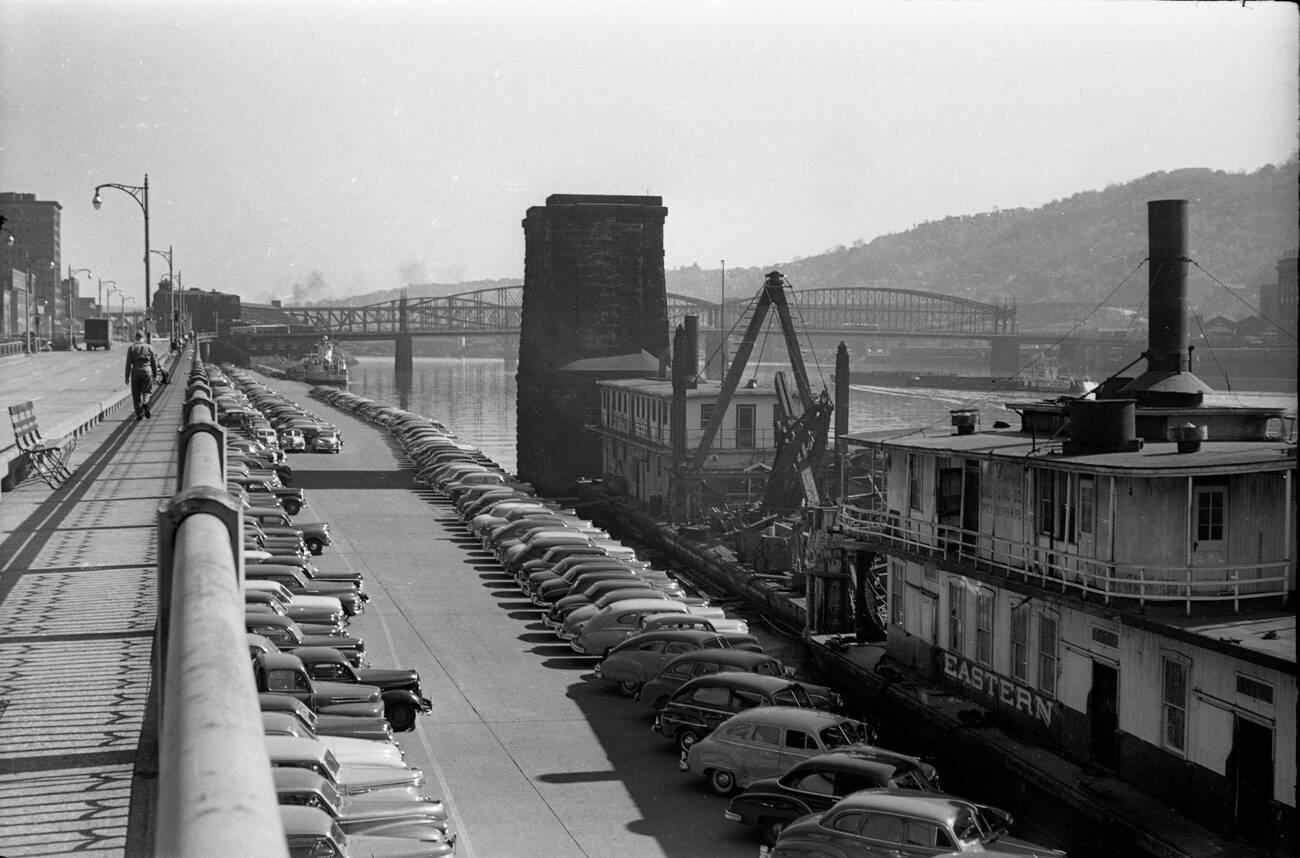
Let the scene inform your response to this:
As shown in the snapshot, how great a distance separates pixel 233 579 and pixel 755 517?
4812cm

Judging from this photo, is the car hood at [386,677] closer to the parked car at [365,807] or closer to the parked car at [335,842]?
the parked car at [365,807]

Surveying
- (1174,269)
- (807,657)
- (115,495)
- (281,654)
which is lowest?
(807,657)

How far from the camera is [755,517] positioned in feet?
171

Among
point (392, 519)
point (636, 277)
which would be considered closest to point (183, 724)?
point (392, 519)

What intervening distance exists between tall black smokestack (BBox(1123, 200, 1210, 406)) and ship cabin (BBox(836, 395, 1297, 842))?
246 centimetres

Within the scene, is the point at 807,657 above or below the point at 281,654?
below

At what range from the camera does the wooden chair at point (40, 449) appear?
2386 cm

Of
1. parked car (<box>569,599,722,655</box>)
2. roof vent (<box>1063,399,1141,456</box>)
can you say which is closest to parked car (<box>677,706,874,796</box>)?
roof vent (<box>1063,399,1141,456</box>)

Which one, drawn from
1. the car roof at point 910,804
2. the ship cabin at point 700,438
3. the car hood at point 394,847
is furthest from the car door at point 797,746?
the ship cabin at point 700,438

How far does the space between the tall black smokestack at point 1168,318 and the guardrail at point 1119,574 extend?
6323mm

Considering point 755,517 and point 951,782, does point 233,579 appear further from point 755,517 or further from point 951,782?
point 755,517

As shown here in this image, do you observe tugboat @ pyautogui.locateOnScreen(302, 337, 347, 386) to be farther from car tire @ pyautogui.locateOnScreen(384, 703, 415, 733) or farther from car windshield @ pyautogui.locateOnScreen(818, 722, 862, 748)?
car windshield @ pyautogui.locateOnScreen(818, 722, 862, 748)

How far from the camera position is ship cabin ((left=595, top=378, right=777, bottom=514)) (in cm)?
5841

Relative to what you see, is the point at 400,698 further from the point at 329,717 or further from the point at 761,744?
the point at 761,744
